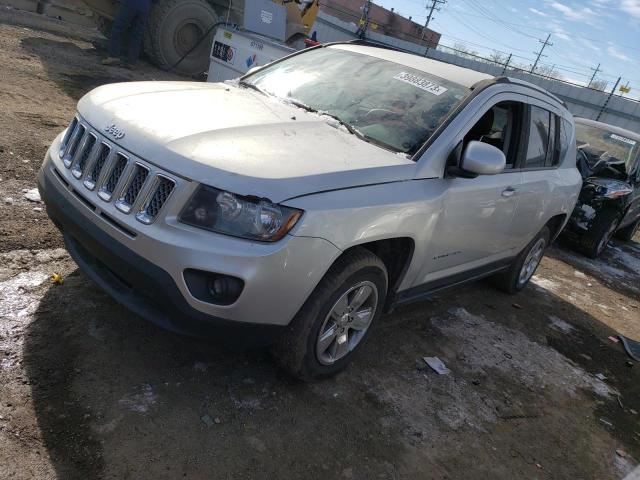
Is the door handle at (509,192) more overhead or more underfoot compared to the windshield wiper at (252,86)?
more underfoot

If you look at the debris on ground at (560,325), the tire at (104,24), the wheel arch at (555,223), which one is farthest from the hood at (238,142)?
the tire at (104,24)

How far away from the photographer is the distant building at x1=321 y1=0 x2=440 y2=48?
41.9m

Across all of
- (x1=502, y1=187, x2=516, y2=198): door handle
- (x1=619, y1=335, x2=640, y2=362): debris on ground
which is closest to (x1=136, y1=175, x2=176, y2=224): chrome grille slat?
(x1=502, y1=187, x2=516, y2=198): door handle

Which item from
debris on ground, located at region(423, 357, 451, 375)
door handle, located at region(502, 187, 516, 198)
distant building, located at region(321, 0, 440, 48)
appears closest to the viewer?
debris on ground, located at region(423, 357, 451, 375)

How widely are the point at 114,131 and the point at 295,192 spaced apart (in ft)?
3.43

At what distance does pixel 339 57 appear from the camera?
13.0ft

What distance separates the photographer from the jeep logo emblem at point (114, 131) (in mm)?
2618

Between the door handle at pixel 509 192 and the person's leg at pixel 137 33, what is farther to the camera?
the person's leg at pixel 137 33

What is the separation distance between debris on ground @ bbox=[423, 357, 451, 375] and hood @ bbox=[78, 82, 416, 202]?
4.74 ft

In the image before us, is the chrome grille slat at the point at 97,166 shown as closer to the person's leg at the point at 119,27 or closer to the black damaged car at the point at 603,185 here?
the black damaged car at the point at 603,185

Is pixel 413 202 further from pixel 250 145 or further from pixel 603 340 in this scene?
pixel 603 340

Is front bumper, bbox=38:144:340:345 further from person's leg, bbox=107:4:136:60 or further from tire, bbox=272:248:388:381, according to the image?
person's leg, bbox=107:4:136:60

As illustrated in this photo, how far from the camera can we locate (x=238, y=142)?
260 cm

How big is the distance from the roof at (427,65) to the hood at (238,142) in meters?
0.96
